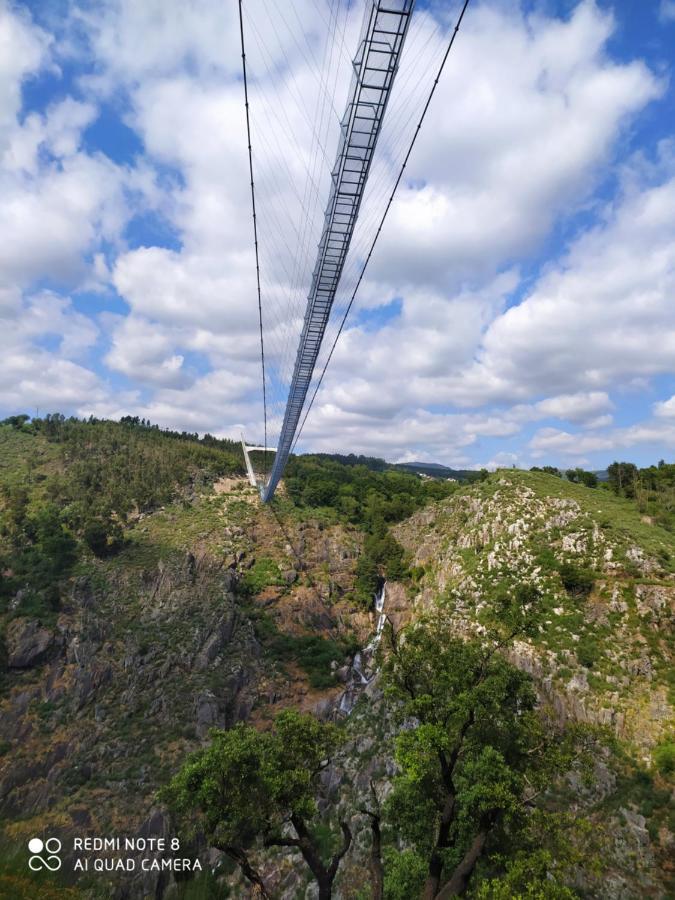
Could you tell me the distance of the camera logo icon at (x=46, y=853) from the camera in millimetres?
24125

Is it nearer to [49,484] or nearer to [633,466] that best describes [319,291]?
[633,466]

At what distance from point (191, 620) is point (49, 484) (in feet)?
120

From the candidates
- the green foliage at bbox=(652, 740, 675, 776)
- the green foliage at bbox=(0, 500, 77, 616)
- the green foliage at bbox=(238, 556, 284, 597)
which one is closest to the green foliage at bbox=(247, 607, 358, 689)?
the green foliage at bbox=(238, 556, 284, 597)

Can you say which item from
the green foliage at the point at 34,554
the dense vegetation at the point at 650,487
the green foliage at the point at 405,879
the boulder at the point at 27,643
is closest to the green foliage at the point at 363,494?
the dense vegetation at the point at 650,487

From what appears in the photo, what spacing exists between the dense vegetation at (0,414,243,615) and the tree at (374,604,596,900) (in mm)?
37635

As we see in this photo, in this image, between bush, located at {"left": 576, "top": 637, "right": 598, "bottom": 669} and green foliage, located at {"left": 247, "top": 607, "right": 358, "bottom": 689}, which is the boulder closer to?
green foliage, located at {"left": 247, "top": 607, "right": 358, "bottom": 689}

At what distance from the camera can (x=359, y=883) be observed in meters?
21.2

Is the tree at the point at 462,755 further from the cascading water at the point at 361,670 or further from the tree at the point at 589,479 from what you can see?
the tree at the point at 589,479

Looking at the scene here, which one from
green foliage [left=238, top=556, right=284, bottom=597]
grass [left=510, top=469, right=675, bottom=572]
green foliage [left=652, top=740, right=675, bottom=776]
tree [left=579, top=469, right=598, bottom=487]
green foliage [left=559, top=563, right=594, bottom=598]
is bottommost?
green foliage [left=652, top=740, right=675, bottom=776]

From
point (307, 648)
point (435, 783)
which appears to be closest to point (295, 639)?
point (307, 648)

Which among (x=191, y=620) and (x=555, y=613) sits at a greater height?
(x=555, y=613)

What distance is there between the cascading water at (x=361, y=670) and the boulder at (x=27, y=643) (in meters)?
24.8

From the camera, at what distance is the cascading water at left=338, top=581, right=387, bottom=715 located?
1420 inches

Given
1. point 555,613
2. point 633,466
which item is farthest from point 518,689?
point 633,466
